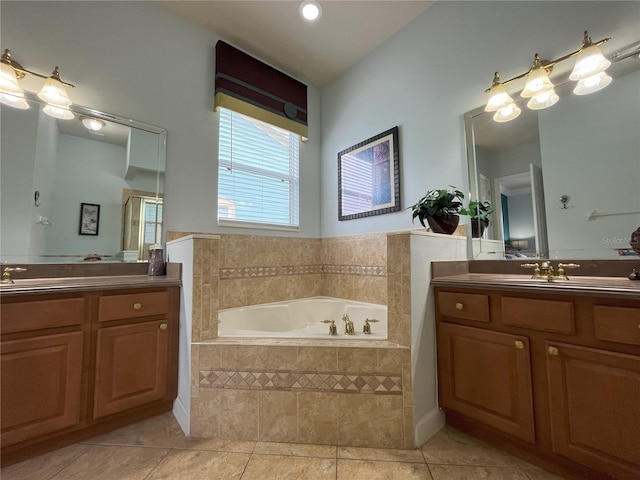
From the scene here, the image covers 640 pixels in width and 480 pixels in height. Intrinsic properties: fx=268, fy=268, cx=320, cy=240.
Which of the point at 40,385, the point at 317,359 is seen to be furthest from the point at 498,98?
the point at 40,385

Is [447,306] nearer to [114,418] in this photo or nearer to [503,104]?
[503,104]

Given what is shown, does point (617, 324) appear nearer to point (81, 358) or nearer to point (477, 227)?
point (477, 227)

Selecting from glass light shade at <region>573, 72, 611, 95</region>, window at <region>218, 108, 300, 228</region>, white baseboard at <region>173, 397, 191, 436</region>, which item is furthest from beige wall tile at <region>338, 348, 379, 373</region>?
glass light shade at <region>573, 72, 611, 95</region>

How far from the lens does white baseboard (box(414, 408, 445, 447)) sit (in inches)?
54.5

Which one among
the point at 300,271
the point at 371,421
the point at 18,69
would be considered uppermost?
the point at 18,69

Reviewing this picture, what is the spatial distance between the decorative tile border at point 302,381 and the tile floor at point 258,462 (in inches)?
11.0

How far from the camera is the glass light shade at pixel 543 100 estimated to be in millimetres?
1619

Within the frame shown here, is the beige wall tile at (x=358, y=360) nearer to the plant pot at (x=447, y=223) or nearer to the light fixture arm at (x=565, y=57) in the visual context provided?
the plant pot at (x=447, y=223)

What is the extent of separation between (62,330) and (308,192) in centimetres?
229

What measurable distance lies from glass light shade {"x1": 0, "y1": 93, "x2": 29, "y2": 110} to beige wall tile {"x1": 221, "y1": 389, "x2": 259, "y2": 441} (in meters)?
2.17

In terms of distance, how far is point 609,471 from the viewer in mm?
1005

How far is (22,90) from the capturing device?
5.56 feet

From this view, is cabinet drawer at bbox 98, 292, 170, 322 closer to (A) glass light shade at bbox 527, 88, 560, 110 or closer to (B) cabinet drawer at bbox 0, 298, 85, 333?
(B) cabinet drawer at bbox 0, 298, 85, 333

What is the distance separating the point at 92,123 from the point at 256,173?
50.0 inches
